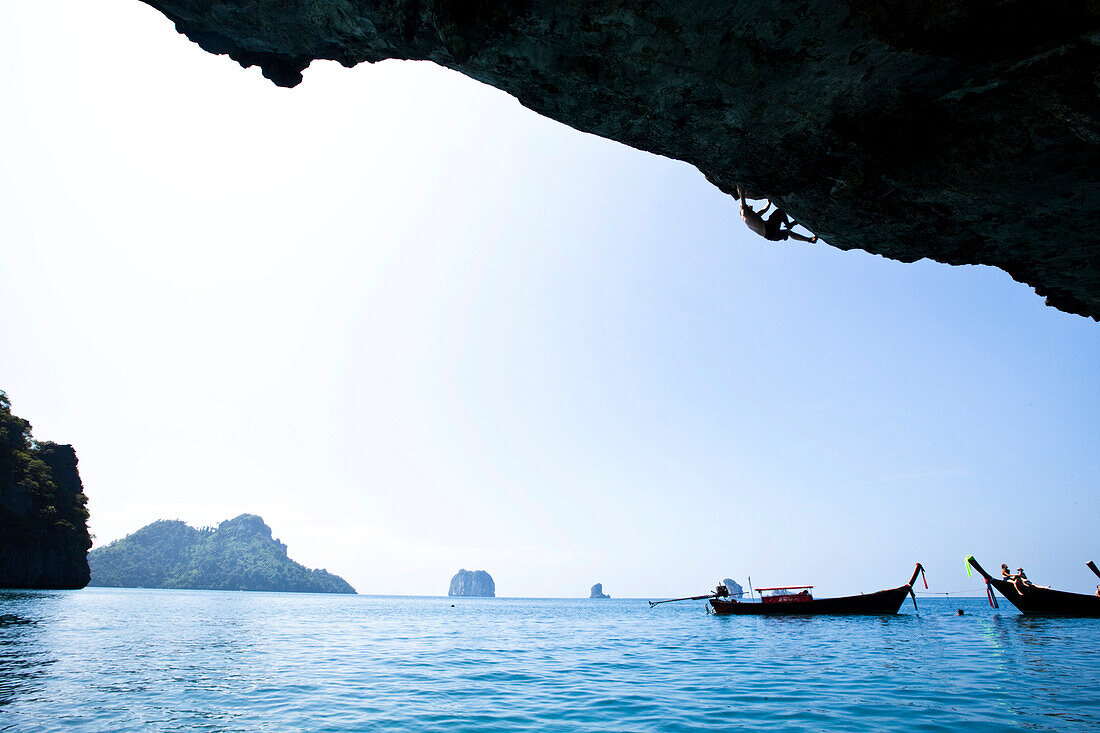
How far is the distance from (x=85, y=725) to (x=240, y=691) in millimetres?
3543

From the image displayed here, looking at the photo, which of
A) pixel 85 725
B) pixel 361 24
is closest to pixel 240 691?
pixel 85 725

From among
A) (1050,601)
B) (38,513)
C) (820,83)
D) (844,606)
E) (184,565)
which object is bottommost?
(184,565)

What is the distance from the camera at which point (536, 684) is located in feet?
45.2

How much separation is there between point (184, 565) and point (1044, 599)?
23412cm

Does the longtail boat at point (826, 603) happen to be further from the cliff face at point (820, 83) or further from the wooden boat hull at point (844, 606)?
the cliff face at point (820, 83)

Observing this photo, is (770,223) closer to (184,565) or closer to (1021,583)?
(1021,583)

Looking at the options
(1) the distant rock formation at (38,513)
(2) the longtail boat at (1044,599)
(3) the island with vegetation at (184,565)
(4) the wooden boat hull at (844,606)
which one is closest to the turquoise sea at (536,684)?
(2) the longtail boat at (1044,599)

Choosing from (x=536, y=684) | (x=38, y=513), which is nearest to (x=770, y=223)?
(x=536, y=684)

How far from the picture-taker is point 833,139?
23.1ft

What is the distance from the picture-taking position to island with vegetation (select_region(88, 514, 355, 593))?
16005 centimetres

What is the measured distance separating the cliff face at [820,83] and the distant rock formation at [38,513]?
70684 mm

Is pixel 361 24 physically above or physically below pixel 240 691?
above

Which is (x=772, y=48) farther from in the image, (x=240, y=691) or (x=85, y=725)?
(x=240, y=691)

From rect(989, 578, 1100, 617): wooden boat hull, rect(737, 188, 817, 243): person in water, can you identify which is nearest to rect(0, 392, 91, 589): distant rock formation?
rect(737, 188, 817, 243): person in water
